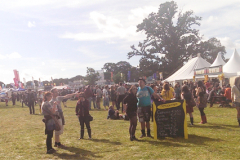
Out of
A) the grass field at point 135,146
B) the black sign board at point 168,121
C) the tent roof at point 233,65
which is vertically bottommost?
the grass field at point 135,146

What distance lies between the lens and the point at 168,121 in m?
7.01

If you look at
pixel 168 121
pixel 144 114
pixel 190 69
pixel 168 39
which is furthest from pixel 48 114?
pixel 168 39

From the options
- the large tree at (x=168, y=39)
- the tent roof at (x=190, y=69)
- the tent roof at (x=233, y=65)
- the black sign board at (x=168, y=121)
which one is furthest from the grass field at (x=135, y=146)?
the large tree at (x=168, y=39)

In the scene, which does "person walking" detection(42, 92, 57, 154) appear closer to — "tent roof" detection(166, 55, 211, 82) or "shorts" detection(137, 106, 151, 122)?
"shorts" detection(137, 106, 151, 122)

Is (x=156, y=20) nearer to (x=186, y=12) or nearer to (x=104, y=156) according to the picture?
(x=186, y=12)

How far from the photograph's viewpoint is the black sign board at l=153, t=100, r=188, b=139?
275 inches

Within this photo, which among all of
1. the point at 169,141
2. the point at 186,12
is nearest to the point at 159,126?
the point at 169,141

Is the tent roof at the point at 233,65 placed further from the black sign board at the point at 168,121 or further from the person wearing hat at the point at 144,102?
the person wearing hat at the point at 144,102

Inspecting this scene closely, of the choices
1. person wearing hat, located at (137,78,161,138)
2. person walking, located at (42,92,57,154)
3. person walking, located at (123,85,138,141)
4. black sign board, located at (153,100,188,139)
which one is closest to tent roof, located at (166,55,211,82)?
black sign board, located at (153,100,188,139)

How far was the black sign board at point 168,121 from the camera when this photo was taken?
6.98 metres

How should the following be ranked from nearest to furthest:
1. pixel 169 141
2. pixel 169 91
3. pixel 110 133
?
pixel 169 141 < pixel 110 133 < pixel 169 91

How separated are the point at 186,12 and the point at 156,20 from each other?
6059 millimetres

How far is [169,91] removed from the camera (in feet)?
30.2

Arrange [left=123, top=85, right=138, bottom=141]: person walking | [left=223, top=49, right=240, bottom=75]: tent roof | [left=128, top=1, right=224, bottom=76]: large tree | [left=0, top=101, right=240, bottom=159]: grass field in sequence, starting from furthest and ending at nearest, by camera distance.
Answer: [left=128, top=1, right=224, bottom=76]: large tree
[left=223, top=49, right=240, bottom=75]: tent roof
[left=123, top=85, right=138, bottom=141]: person walking
[left=0, top=101, right=240, bottom=159]: grass field
